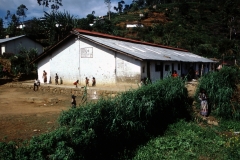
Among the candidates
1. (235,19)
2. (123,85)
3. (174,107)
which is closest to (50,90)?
(123,85)

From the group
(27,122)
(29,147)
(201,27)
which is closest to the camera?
(29,147)

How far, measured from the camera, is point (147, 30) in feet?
181

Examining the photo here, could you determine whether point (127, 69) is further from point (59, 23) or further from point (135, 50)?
point (59, 23)

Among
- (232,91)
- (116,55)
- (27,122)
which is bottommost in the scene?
(27,122)

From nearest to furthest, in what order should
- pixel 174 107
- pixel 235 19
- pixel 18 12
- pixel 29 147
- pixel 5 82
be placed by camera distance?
pixel 29 147 → pixel 174 107 → pixel 5 82 → pixel 235 19 → pixel 18 12

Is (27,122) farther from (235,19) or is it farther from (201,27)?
(201,27)

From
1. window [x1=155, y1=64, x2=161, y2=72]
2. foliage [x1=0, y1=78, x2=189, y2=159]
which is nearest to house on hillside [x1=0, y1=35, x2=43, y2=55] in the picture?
window [x1=155, y1=64, x2=161, y2=72]

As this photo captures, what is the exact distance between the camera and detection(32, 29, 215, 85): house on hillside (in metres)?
17.4

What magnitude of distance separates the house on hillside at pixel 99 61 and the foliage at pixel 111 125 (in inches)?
227

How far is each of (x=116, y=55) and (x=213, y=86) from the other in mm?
8089

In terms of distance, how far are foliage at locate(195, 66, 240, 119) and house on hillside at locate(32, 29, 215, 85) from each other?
5.03 m

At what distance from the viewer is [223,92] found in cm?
1158

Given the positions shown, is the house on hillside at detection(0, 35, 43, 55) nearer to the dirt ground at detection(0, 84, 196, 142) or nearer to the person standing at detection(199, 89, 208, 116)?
the dirt ground at detection(0, 84, 196, 142)

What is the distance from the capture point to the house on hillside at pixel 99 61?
1739cm
